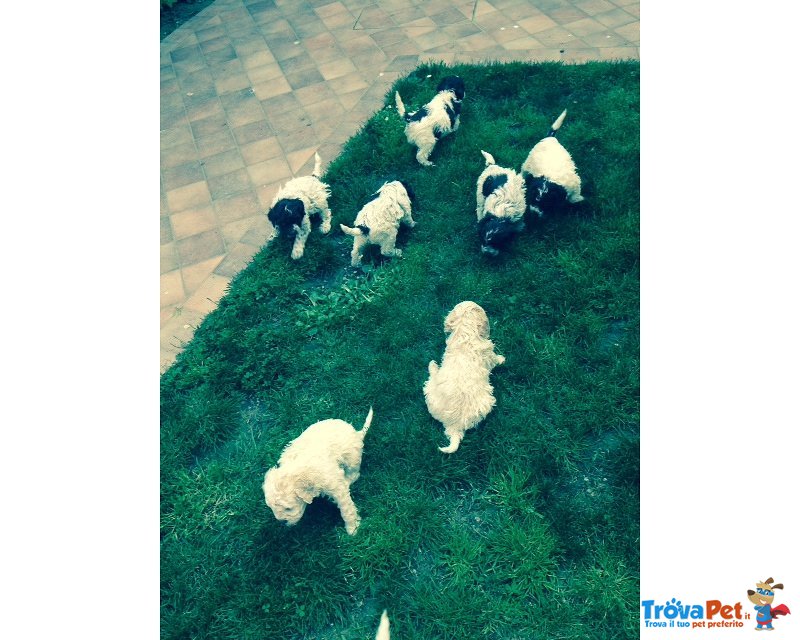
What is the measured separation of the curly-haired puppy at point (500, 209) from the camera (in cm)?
481

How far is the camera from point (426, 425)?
4.02m

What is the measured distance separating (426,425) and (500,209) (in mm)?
2004

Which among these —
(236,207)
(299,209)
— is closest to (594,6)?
(299,209)

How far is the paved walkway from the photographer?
18.9 feet

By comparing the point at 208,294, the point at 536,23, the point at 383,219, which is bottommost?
the point at 208,294

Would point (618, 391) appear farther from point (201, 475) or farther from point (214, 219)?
point (214, 219)

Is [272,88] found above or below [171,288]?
above

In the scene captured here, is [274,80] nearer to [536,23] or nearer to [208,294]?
[536,23]

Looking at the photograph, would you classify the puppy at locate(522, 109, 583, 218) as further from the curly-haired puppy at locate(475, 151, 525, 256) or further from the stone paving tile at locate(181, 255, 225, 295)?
the stone paving tile at locate(181, 255, 225, 295)

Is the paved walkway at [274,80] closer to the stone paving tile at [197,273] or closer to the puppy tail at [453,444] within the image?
the stone paving tile at [197,273]

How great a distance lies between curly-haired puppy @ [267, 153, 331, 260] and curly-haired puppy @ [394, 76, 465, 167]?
115cm

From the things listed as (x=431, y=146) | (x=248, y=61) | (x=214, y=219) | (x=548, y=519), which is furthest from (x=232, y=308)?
(x=248, y=61)

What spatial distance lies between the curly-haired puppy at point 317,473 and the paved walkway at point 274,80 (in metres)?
1.97

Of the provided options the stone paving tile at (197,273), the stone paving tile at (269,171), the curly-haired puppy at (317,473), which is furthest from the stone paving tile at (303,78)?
the curly-haired puppy at (317,473)
